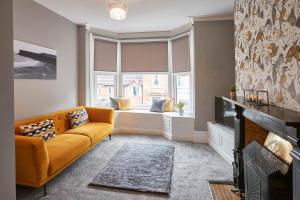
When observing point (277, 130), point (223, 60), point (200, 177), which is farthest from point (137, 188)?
point (223, 60)

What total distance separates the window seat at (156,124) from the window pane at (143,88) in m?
0.47

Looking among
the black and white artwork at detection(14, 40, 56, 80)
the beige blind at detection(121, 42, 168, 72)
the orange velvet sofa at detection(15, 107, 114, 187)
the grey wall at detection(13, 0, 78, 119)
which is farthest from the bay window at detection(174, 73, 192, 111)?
the black and white artwork at detection(14, 40, 56, 80)

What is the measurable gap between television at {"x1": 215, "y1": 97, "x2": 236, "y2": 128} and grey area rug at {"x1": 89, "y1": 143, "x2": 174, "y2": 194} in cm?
112

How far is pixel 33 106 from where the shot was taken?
331cm

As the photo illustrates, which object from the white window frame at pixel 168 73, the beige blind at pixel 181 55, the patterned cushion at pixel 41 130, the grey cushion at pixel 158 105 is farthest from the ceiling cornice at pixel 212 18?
the patterned cushion at pixel 41 130

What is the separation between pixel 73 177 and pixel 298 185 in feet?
8.48

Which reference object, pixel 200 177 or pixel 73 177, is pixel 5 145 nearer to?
pixel 73 177

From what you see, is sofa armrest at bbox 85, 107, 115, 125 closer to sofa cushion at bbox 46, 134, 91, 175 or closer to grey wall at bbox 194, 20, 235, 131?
sofa cushion at bbox 46, 134, 91, 175

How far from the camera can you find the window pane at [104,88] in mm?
5145

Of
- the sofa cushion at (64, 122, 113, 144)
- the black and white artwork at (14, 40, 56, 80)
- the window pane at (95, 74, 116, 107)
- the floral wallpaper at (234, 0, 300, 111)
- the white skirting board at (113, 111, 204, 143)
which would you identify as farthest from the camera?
the window pane at (95, 74, 116, 107)

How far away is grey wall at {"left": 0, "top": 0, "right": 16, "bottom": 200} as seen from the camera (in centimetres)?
129

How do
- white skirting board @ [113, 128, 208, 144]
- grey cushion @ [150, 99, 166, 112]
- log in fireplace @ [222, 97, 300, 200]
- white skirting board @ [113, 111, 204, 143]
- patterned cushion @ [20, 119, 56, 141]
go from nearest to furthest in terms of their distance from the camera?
log in fireplace @ [222, 97, 300, 200], patterned cushion @ [20, 119, 56, 141], white skirting board @ [113, 128, 208, 144], white skirting board @ [113, 111, 204, 143], grey cushion @ [150, 99, 166, 112]

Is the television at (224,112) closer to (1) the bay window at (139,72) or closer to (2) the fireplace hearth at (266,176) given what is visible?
(1) the bay window at (139,72)

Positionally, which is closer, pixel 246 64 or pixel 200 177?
pixel 246 64
